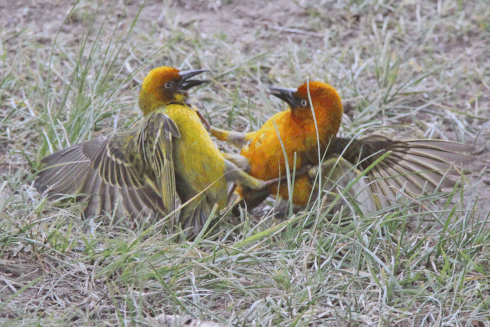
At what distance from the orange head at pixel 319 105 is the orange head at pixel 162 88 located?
660mm

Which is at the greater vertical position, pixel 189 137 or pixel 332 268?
pixel 189 137

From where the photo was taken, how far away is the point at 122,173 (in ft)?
11.5

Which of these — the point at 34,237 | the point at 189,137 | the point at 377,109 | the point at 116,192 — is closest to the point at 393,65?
the point at 377,109

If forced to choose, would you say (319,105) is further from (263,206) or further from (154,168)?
(154,168)

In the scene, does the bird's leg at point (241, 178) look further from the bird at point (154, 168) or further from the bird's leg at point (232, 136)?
the bird's leg at point (232, 136)

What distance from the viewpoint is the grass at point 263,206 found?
2621 millimetres

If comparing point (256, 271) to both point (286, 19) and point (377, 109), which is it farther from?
point (286, 19)

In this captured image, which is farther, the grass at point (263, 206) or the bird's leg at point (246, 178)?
the bird's leg at point (246, 178)

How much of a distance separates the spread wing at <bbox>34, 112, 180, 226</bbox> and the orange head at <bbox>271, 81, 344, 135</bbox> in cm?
79

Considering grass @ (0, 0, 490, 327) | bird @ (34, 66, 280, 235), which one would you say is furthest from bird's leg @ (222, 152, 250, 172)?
grass @ (0, 0, 490, 327)

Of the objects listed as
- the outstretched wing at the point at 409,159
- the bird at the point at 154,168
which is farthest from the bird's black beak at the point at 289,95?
the bird at the point at 154,168

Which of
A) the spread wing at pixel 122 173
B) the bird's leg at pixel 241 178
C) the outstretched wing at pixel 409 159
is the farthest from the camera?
the outstretched wing at pixel 409 159

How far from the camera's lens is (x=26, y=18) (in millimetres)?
5566

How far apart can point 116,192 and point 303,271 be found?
1.32 meters
